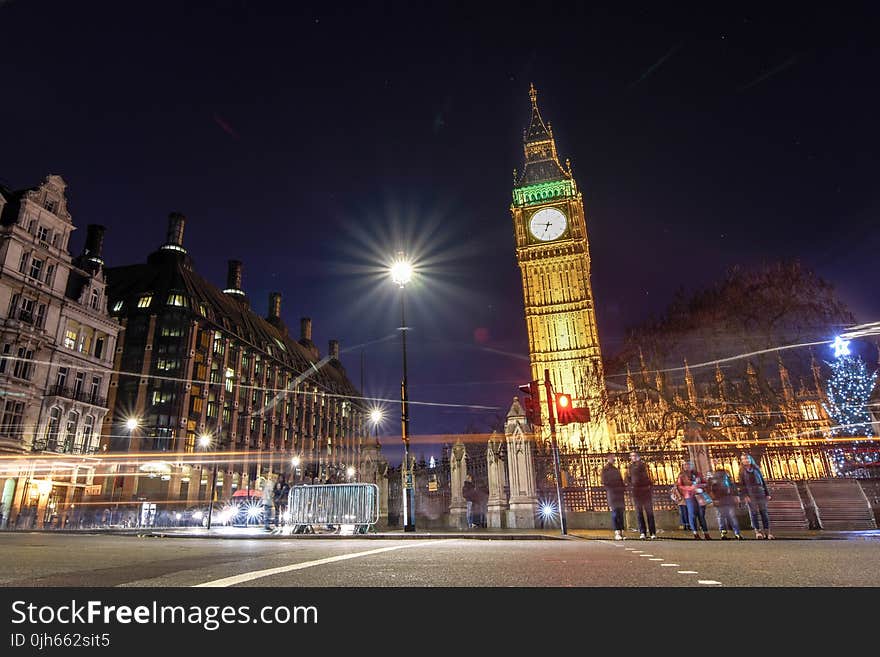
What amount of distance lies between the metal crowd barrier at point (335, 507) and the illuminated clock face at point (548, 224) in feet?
204

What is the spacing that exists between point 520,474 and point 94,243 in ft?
202

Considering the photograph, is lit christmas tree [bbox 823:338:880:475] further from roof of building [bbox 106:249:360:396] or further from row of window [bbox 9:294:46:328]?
roof of building [bbox 106:249:360:396]

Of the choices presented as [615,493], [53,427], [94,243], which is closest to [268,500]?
[615,493]

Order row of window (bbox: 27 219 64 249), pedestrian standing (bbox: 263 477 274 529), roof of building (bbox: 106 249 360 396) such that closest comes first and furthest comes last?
pedestrian standing (bbox: 263 477 274 529)
row of window (bbox: 27 219 64 249)
roof of building (bbox: 106 249 360 396)

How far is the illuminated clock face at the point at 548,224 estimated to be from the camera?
2908 inches

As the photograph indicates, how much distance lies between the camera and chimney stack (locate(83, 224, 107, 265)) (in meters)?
58.4

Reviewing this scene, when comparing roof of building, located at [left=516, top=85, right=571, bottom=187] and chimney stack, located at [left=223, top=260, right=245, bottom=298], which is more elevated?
roof of building, located at [left=516, top=85, right=571, bottom=187]

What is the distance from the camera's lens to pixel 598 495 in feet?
63.4

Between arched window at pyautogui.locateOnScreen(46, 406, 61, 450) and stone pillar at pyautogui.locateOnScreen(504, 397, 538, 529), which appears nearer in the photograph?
stone pillar at pyautogui.locateOnScreen(504, 397, 538, 529)

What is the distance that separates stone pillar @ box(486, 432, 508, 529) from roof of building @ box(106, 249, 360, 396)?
4664 cm

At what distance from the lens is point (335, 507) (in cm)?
1761

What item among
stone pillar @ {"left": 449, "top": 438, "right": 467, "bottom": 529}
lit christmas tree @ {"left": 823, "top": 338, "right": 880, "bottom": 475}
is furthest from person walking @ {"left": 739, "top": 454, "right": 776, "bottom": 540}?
lit christmas tree @ {"left": 823, "top": 338, "right": 880, "bottom": 475}

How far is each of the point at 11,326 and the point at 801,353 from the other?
154 ft
